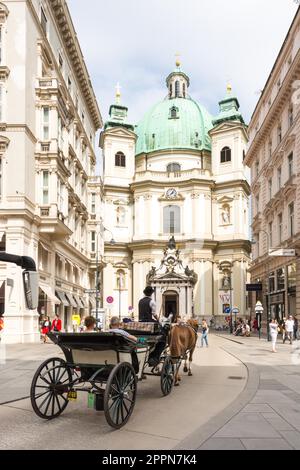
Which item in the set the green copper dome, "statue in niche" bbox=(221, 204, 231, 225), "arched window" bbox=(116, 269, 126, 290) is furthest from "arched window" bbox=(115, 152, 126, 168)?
"statue in niche" bbox=(221, 204, 231, 225)

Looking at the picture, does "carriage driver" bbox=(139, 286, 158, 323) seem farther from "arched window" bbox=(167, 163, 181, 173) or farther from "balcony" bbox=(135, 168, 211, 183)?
"arched window" bbox=(167, 163, 181, 173)

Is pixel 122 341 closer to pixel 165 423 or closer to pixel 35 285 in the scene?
pixel 165 423

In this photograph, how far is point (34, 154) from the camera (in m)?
30.7

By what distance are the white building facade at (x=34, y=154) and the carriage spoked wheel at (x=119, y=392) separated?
19.6 metres

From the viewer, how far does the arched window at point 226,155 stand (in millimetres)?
72125

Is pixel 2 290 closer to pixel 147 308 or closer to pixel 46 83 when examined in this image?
pixel 46 83

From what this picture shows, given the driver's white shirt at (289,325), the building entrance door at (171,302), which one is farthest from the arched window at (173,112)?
the driver's white shirt at (289,325)

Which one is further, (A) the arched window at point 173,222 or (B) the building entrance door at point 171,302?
(A) the arched window at point 173,222

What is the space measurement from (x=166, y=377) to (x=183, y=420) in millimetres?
2594

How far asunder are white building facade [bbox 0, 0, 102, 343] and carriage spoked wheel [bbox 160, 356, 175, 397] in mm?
17313

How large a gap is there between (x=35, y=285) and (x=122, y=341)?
7.58 feet

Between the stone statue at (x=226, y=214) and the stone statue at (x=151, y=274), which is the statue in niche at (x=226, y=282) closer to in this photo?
the stone statue at (x=226, y=214)

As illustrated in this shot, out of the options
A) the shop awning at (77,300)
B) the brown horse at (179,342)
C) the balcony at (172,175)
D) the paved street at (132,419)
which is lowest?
the paved street at (132,419)

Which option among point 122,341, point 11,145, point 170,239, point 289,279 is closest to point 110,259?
point 170,239
